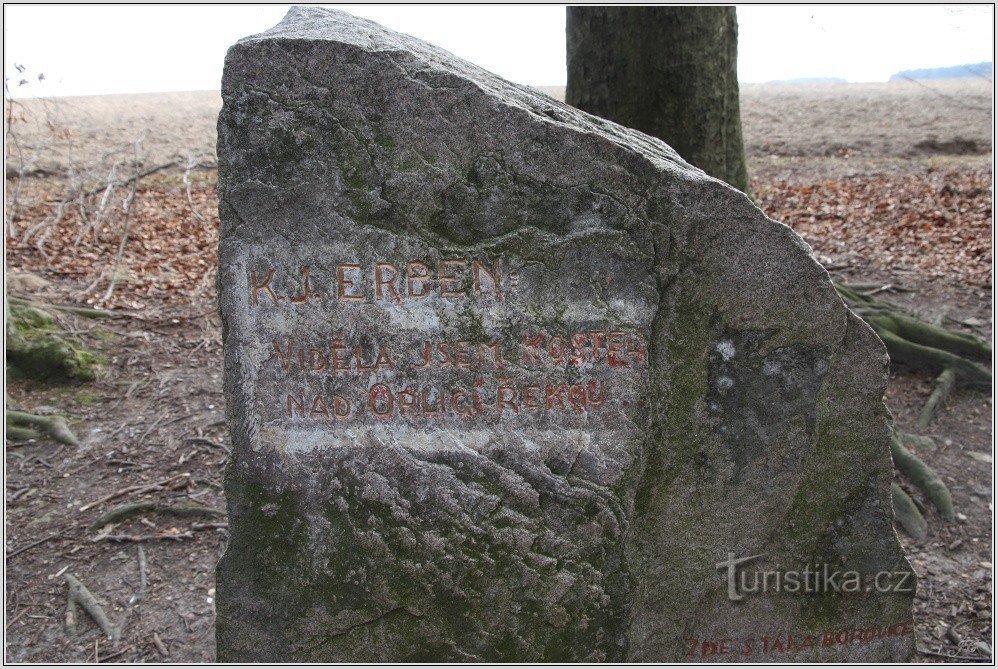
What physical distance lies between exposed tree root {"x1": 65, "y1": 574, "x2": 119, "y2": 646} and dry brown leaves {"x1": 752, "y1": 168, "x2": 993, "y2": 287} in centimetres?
Result: 568

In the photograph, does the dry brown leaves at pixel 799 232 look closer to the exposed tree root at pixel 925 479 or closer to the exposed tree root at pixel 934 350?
the exposed tree root at pixel 934 350

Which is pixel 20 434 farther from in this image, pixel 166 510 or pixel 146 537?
pixel 146 537

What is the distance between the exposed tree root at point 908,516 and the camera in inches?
162

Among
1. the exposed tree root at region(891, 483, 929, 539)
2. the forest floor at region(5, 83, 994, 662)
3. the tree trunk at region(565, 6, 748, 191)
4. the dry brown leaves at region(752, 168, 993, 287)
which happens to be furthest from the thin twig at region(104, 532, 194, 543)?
the dry brown leaves at region(752, 168, 993, 287)

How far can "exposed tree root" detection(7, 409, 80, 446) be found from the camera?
480 centimetres

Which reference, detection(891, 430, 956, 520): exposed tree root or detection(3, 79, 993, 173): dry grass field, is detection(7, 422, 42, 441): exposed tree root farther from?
detection(3, 79, 993, 173): dry grass field

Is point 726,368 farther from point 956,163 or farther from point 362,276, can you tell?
point 956,163

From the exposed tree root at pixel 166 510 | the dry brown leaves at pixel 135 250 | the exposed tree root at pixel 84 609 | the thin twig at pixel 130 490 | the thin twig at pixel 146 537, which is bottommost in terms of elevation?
the exposed tree root at pixel 84 609

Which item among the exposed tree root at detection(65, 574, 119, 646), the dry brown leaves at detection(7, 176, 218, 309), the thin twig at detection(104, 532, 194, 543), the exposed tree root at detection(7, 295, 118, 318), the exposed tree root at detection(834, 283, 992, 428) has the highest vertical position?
the dry brown leaves at detection(7, 176, 218, 309)

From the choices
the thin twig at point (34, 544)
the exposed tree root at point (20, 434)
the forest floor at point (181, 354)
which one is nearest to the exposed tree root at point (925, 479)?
the forest floor at point (181, 354)

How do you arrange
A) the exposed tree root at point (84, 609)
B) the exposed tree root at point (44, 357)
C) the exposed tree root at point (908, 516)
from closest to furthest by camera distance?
1. the exposed tree root at point (84, 609)
2. the exposed tree root at point (908, 516)
3. the exposed tree root at point (44, 357)

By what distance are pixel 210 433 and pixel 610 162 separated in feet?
11.0

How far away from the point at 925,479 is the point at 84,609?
4.12m

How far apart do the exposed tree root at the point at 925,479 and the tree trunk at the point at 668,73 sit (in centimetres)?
178
